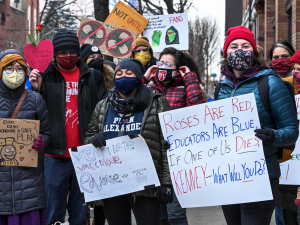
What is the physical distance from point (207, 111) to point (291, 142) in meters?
0.62

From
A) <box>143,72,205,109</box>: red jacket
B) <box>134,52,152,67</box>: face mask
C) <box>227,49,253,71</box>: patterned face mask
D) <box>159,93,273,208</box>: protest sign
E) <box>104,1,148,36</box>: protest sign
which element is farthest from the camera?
<box>104,1,148,36</box>: protest sign

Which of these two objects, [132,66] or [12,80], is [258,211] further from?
[12,80]

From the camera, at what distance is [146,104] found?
3.18 meters

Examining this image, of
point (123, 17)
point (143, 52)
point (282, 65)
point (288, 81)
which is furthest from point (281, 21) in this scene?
point (288, 81)

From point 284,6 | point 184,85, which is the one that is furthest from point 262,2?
point 184,85

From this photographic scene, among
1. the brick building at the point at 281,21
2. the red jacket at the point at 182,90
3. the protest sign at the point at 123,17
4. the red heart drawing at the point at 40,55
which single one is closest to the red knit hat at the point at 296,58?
the red jacket at the point at 182,90

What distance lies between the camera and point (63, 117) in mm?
3922

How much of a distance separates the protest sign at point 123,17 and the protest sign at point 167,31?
709mm

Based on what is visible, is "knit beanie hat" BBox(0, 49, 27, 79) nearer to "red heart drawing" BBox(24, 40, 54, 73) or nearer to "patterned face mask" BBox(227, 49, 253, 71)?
"red heart drawing" BBox(24, 40, 54, 73)

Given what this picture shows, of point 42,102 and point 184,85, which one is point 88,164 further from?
point 184,85

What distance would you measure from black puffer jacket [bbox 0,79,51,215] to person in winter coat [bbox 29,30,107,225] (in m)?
0.20

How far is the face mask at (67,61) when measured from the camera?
13.0 ft

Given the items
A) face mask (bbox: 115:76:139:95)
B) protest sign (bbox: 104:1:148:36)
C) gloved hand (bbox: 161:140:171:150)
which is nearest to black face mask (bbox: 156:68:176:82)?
face mask (bbox: 115:76:139:95)

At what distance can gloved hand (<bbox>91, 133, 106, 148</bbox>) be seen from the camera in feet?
10.3
